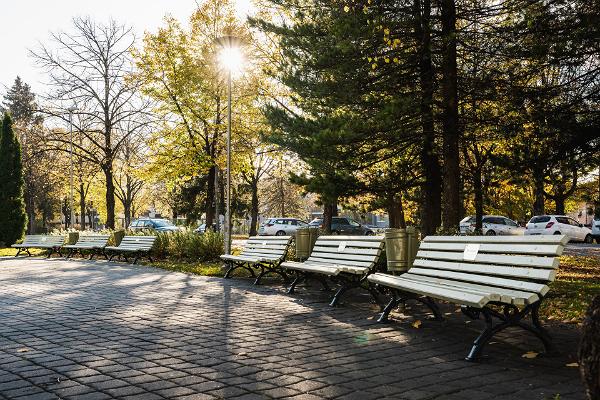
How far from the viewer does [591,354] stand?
8.21ft

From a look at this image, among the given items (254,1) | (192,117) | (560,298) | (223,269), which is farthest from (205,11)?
(560,298)

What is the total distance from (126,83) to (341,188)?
18040 mm

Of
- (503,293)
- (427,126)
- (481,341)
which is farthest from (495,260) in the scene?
(427,126)

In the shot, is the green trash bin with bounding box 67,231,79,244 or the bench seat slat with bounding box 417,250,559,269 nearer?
the bench seat slat with bounding box 417,250,559,269

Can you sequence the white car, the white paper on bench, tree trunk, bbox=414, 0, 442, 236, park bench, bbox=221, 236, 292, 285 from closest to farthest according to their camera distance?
the white paper on bench → park bench, bbox=221, 236, 292, 285 → tree trunk, bbox=414, 0, 442, 236 → the white car

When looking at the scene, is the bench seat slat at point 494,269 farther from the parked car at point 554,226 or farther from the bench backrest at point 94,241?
the parked car at point 554,226

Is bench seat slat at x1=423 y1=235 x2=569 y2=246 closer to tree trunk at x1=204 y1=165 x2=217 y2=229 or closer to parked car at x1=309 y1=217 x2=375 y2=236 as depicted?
tree trunk at x1=204 y1=165 x2=217 y2=229

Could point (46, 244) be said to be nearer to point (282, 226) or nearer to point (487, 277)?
point (487, 277)

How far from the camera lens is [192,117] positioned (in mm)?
23641

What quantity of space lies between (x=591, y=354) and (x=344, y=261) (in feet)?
21.0

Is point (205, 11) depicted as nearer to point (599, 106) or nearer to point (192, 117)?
point (192, 117)

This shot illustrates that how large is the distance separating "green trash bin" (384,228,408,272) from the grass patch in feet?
6.95

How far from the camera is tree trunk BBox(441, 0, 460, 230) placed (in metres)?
12.4

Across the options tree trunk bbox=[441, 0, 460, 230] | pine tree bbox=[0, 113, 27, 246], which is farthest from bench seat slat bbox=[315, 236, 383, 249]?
pine tree bbox=[0, 113, 27, 246]
